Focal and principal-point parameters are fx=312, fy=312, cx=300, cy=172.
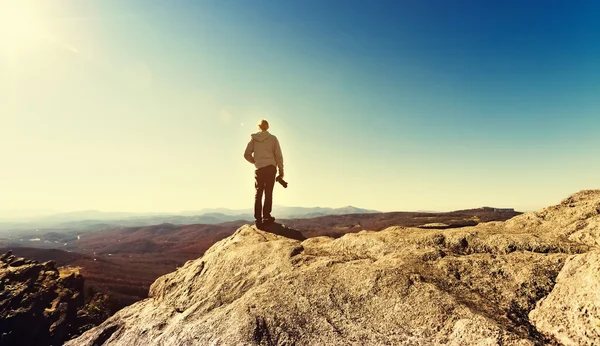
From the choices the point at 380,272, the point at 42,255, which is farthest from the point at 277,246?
the point at 42,255

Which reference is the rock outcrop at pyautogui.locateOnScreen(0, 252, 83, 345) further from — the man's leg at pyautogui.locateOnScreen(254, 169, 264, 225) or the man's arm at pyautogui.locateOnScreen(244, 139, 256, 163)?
the man's arm at pyautogui.locateOnScreen(244, 139, 256, 163)

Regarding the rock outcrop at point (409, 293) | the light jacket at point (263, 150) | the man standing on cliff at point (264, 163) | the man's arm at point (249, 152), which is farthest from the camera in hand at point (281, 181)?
the rock outcrop at point (409, 293)

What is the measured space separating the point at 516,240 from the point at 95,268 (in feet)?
441

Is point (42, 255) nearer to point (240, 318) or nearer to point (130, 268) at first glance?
point (130, 268)

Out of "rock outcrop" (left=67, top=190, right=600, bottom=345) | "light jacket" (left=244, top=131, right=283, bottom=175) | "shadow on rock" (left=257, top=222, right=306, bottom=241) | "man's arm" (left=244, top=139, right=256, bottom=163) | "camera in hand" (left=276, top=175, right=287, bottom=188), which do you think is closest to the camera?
"rock outcrop" (left=67, top=190, right=600, bottom=345)

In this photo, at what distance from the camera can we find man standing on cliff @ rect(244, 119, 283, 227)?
51.5 feet

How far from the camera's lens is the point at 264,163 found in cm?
1579

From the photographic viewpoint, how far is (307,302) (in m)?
7.48

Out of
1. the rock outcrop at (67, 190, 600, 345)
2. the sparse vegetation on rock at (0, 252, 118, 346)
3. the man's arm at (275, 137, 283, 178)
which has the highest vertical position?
the man's arm at (275, 137, 283, 178)

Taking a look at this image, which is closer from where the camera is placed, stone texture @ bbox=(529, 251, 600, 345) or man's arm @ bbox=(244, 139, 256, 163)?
stone texture @ bbox=(529, 251, 600, 345)

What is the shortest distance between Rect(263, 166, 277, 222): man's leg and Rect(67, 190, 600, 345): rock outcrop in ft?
17.7

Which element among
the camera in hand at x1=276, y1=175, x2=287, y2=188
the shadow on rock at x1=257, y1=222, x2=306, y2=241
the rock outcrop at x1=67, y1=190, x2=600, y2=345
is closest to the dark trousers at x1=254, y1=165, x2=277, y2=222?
the camera in hand at x1=276, y1=175, x2=287, y2=188

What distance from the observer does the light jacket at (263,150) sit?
15.7 meters

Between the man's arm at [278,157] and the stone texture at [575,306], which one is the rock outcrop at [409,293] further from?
the man's arm at [278,157]
